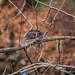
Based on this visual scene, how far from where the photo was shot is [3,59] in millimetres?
6434

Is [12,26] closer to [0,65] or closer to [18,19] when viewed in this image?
[18,19]

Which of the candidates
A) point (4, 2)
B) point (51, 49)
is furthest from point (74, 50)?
point (4, 2)

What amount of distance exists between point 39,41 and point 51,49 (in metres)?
3.87

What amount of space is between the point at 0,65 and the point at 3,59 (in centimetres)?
50

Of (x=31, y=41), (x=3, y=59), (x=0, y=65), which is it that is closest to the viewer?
(x=31, y=41)

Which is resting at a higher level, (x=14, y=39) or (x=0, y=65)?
(x=14, y=39)

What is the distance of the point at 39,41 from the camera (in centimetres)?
296

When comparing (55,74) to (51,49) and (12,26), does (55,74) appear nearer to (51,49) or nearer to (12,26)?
(51,49)

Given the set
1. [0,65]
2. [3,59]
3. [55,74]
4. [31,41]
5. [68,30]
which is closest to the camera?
[31,41]

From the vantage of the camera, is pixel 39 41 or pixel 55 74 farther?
pixel 55 74

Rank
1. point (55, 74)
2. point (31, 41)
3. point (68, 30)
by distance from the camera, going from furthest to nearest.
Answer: point (68, 30) < point (55, 74) < point (31, 41)

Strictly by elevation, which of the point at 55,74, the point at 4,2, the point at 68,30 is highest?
the point at 4,2

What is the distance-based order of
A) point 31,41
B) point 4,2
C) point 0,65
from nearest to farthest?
point 31,41 → point 0,65 → point 4,2

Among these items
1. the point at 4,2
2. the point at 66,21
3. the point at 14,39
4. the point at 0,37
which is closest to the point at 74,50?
the point at 66,21
